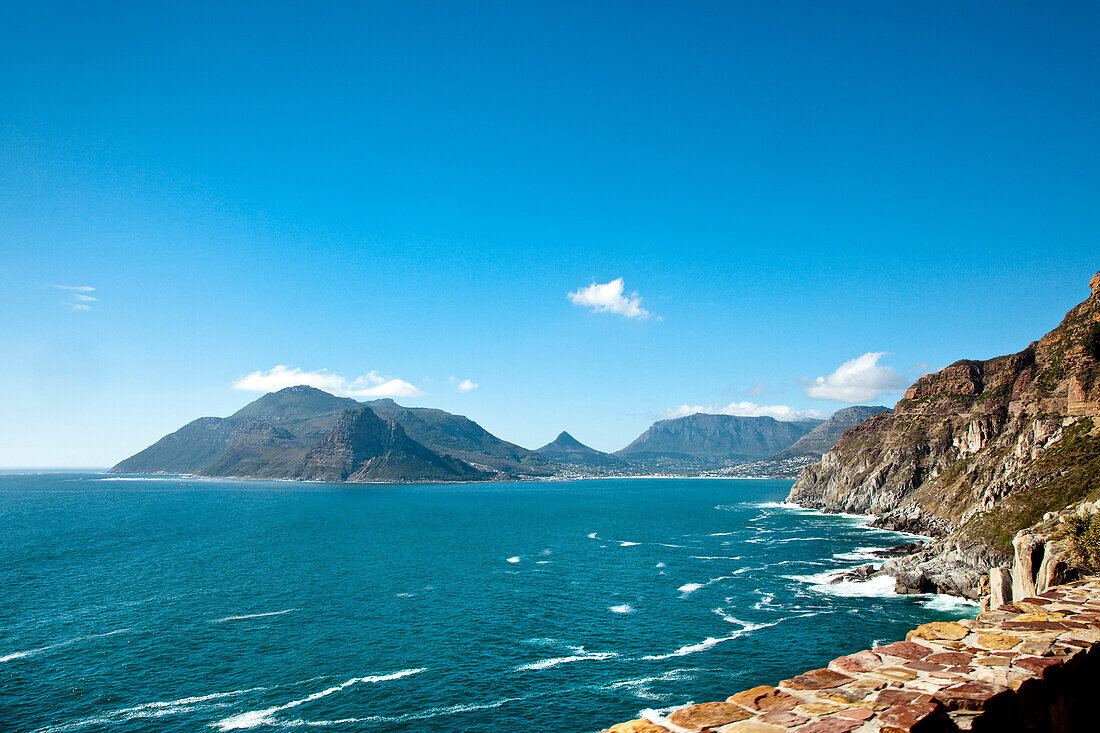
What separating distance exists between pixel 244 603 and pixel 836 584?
269 ft

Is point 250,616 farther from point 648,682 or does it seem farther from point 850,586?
point 850,586

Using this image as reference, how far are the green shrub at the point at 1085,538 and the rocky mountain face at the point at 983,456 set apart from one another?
27224mm

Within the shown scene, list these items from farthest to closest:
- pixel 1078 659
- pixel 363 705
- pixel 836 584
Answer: pixel 836 584 < pixel 363 705 < pixel 1078 659

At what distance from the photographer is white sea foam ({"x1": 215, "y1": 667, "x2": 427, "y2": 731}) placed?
42188mm

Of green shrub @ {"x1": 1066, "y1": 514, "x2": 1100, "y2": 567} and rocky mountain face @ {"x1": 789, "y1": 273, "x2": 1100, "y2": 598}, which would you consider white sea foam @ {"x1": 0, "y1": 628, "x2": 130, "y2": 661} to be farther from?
rocky mountain face @ {"x1": 789, "y1": 273, "x2": 1100, "y2": 598}

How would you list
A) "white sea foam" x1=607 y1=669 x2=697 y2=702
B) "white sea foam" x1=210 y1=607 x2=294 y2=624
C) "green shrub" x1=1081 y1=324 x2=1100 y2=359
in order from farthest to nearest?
"green shrub" x1=1081 y1=324 x2=1100 y2=359
"white sea foam" x1=210 y1=607 x2=294 y2=624
"white sea foam" x1=607 y1=669 x2=697 y2=702

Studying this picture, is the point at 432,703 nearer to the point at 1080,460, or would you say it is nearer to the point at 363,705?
the point at 363,705

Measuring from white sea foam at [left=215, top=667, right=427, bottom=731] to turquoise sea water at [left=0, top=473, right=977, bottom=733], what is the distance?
177 mm

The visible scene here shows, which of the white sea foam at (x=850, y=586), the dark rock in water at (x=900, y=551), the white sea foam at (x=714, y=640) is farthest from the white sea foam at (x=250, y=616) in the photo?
the dark rock in water at (x=900, y=551)

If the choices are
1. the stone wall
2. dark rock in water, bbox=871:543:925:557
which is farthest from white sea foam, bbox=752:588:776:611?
the stone wall

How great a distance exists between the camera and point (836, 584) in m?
82.7

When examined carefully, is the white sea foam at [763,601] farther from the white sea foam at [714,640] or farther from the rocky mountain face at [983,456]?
the rocky mountain face at [983,456]

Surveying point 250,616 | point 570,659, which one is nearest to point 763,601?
point 570,659

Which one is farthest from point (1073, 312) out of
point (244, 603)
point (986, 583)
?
point (244, 603)
